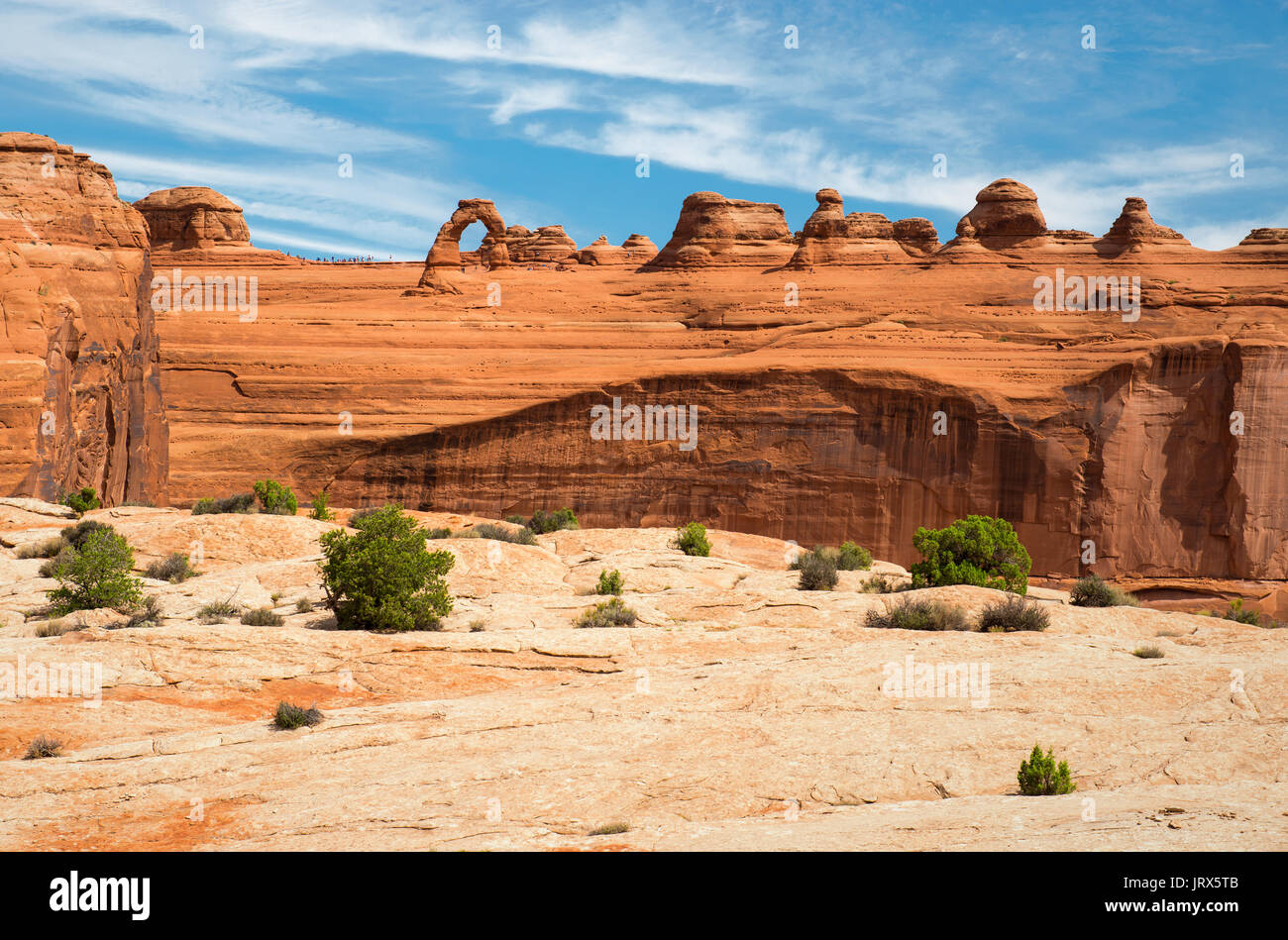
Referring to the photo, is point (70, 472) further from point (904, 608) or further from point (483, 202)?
point (483, 202)

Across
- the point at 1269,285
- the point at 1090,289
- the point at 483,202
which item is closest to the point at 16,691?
the point at 1090,289

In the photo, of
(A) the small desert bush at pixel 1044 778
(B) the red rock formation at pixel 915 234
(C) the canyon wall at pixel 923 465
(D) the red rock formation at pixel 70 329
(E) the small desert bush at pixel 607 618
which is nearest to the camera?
(A) the small desert bush at pixel 1044 778

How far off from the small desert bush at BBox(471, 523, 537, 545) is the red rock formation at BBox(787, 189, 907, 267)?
22.9 m

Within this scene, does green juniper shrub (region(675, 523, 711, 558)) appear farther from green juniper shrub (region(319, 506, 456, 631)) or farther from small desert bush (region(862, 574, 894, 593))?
green juniper shrub (region(319, 506, 456, 631))

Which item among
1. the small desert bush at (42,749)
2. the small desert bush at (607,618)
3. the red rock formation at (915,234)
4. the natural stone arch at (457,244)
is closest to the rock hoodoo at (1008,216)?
the red rock formation at (915,234)

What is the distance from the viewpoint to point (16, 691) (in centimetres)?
1136

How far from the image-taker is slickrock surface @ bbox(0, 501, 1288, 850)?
8.05m

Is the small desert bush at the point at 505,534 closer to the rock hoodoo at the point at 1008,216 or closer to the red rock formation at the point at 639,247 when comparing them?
the rock hoodoo at the point at 1008,216

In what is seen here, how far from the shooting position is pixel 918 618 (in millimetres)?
14711

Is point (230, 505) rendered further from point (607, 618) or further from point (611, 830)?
point (611, 830)

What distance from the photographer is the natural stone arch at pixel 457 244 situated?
149ft
